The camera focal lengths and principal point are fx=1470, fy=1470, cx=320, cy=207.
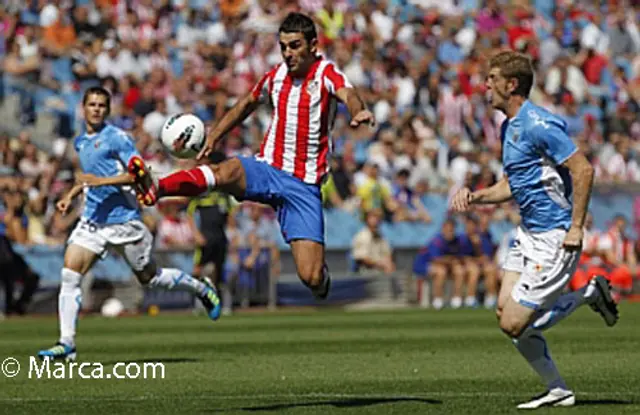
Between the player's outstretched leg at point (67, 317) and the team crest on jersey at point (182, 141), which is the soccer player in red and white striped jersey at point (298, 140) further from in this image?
the player's outstretched leg at point (67, 317)

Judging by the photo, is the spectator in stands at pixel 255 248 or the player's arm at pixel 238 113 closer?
the player's arm at pixel 238 113

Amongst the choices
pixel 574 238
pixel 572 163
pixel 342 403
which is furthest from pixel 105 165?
pixel 574 238

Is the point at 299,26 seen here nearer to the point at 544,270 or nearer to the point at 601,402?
the point at 544,270

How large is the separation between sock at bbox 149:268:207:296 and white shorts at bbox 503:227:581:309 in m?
6.08

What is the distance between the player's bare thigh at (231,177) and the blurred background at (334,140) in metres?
13.4

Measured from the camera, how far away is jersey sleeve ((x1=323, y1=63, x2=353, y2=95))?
1071cm

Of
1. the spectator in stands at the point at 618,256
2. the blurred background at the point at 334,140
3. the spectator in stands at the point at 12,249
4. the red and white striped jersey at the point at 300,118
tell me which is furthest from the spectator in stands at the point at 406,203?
the red and white striped jersey at the point at 300,118

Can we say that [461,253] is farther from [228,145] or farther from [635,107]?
[635,107]

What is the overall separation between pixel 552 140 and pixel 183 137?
2.71 m

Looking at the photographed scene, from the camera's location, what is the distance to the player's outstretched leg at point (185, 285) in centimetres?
1492

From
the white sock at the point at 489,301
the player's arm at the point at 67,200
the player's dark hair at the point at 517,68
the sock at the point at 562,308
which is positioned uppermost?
the player's dark hair at the point at 517,68

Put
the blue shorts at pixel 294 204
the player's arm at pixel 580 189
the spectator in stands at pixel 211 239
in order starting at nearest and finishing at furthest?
the player's arm at pixel 580 189 < the blue shorts at pixel 294 204 < the spectator in stands at pixel 211 239

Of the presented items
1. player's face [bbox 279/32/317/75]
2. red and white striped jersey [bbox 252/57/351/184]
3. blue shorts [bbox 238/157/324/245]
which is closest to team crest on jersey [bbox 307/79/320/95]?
red and white striped jersey [bbox 252/57/351/184]

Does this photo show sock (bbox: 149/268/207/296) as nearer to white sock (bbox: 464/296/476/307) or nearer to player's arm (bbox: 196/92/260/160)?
player's arm (bbox: 196/92/260/160)
